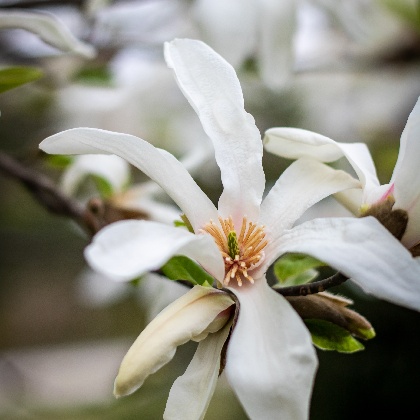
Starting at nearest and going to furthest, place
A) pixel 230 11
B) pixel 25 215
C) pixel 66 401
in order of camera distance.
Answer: pixel 230 11
pixel 25 215
pixel 66 401

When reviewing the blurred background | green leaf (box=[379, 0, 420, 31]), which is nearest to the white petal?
the blurred background

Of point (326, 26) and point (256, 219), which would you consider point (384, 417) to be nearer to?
point (326, 26)

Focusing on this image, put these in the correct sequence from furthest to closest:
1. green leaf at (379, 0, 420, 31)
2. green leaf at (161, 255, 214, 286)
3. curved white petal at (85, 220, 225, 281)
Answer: green leaf at (379, 0, 420, 31) < green leaf at (161, 255, 214, 286) < curved white petal at (85, 220, 225, 281)

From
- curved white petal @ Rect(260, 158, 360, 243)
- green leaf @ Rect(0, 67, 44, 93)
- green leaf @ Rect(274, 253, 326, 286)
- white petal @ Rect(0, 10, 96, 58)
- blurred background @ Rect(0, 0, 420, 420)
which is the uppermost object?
white petal @ Rect(0, 10, 96, 58)

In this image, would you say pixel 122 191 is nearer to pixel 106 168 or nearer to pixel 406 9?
pixel 106 168

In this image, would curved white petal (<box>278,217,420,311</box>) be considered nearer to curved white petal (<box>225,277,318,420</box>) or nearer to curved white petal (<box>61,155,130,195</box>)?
curved white petal (<box>225,277,318,420</box>)

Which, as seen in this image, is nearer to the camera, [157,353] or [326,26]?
[157,353]

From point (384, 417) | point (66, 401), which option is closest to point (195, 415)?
point (384, 417)

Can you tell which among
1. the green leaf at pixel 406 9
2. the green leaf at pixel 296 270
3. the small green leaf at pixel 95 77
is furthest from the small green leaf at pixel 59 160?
the green leaf at pixel 406 9

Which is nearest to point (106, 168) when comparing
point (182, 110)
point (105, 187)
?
point (105, 187)
